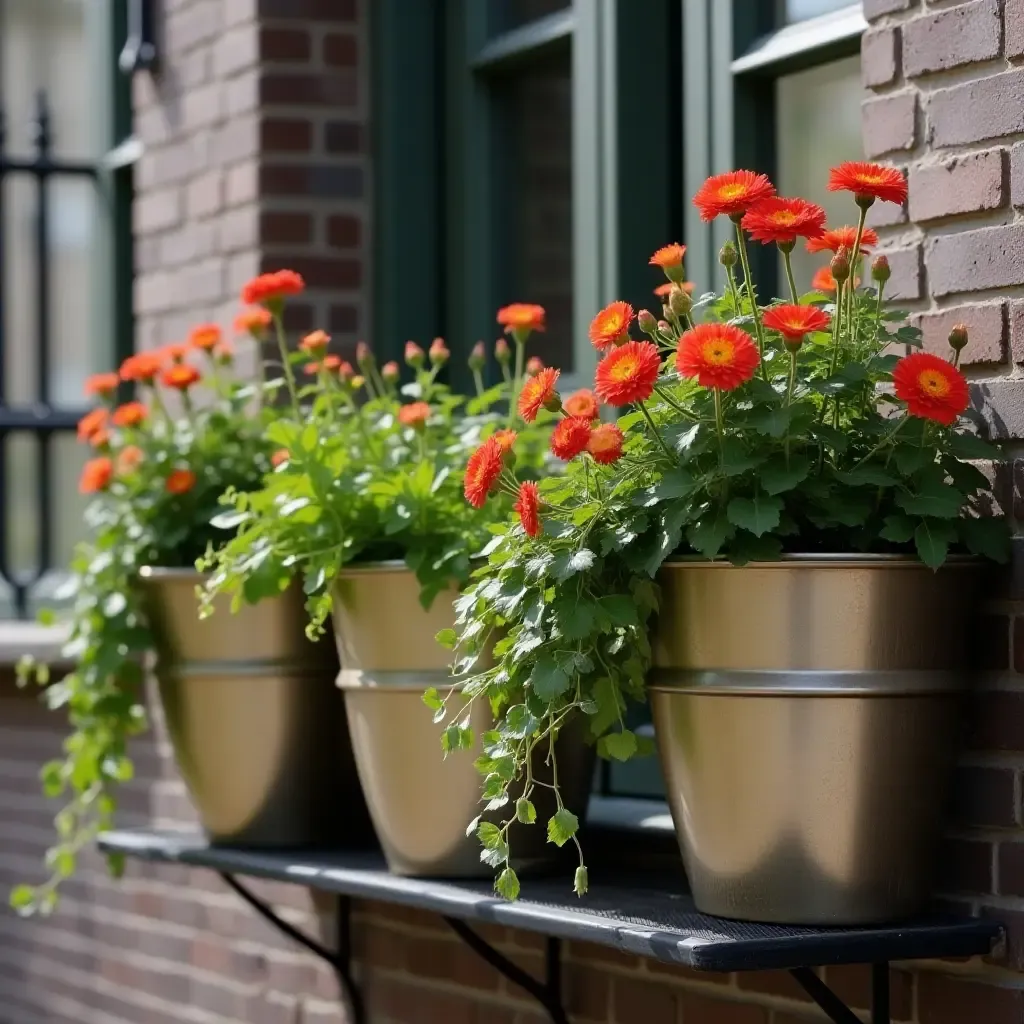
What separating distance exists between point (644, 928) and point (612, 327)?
0.61 m

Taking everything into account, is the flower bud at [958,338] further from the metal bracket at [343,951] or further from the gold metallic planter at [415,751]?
the metal bracket at [343,951]

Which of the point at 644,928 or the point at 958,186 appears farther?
the point at 958,186

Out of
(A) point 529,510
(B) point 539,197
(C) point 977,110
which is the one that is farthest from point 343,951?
(C) point 977,110

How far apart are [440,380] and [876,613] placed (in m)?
1.59

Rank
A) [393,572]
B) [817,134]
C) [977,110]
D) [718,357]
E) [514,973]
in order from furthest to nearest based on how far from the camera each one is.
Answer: [817,134], [514,973], [393,572], [977,110], [718,357]

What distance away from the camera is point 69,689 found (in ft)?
10.8

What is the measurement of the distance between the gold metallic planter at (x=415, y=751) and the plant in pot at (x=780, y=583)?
0.41 meters

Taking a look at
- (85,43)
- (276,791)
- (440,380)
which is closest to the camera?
(276,791)

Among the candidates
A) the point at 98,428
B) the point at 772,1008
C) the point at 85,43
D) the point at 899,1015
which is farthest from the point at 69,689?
the point at 85,43

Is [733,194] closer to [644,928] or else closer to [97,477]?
[644,928]

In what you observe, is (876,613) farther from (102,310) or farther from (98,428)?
(102,310)

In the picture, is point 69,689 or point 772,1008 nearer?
point 772,1008

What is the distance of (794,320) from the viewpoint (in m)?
1.96

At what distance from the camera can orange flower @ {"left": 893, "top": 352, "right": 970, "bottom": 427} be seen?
76.8 inches
